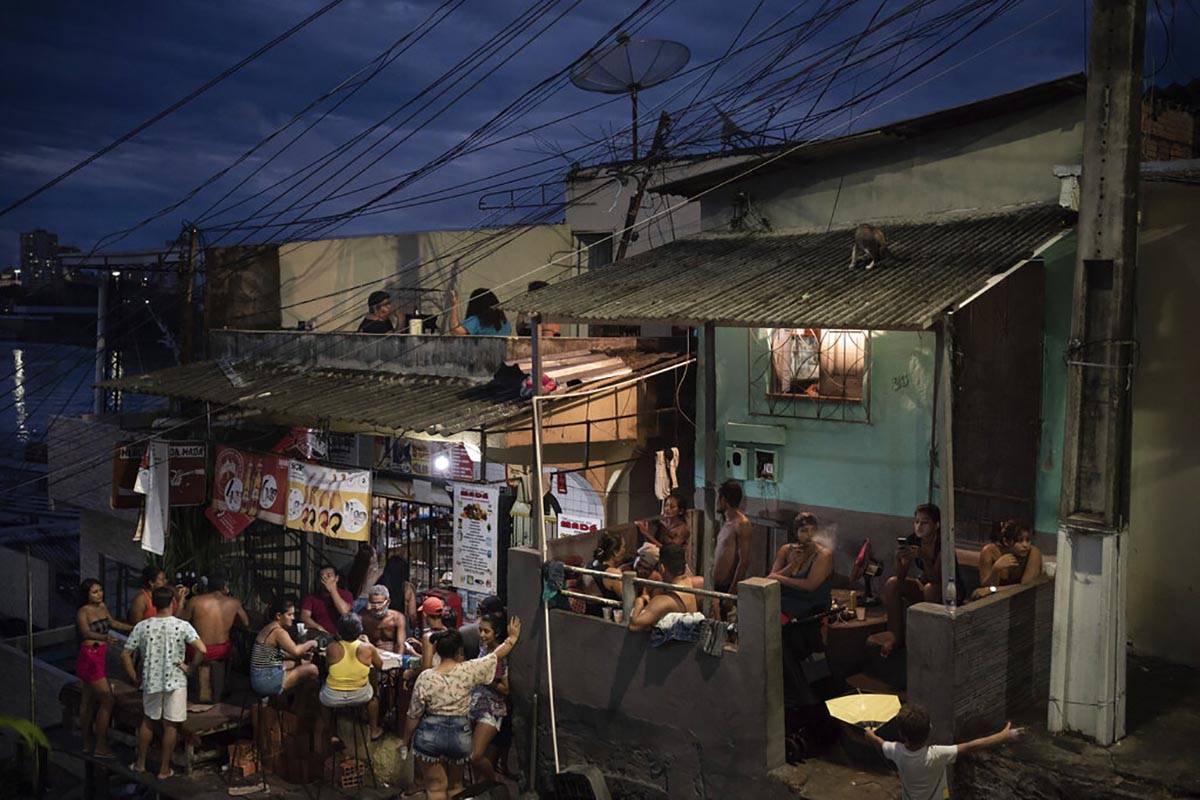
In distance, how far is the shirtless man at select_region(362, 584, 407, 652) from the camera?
1259 cm

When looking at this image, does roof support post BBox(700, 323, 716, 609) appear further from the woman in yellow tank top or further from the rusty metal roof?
the woman in yellow tank top

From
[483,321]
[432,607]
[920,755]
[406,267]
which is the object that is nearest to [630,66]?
[483,321]

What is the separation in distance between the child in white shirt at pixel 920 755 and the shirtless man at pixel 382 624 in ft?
22.4

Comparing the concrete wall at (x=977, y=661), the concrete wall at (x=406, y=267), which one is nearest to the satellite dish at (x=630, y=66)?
the concrete wall at (x=406, y=267)

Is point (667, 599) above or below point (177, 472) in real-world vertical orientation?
below

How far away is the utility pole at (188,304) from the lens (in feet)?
65.8

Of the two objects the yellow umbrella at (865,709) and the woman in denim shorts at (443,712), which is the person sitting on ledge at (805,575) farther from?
the woman in denim shorts at (443,712)

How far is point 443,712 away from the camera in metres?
10.2

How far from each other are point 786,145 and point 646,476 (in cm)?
586

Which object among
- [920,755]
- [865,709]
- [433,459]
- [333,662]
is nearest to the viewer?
[920,755]

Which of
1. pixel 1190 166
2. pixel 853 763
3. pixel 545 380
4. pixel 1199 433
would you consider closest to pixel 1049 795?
pixel 853 763

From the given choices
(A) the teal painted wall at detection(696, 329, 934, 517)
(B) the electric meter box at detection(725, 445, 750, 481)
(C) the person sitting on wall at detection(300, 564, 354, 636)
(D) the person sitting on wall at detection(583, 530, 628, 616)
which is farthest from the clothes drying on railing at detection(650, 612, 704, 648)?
(C) the person sitting on wall at detection(300, 564, 354, 636)

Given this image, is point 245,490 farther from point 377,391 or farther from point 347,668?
point 347,668

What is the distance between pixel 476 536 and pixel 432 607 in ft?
3.36
